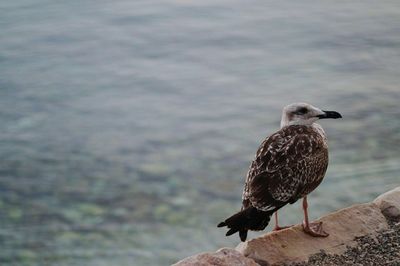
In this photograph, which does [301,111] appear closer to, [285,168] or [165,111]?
[285,168]

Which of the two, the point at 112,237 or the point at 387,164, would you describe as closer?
the point at 112,237

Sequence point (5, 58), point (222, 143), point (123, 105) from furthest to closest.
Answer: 1. point (5, 58)
2. point (123, 105)
3. point (222, 143)

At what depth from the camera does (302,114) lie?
4148 millimetres

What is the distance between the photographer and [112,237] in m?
5.32

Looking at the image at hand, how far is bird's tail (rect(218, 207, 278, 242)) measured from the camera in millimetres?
3643

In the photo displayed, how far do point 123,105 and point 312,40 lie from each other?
3.45m

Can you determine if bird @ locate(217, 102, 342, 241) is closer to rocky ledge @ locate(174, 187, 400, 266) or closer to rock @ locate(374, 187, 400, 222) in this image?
rocky ledge @ locate(174, 187, 400, 266)

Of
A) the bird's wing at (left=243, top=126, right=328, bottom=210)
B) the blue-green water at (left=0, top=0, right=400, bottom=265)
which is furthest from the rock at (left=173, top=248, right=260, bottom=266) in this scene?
the blue-green water at (left=0, top=0, right=400, bottom=265)

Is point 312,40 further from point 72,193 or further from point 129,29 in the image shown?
point 72,193

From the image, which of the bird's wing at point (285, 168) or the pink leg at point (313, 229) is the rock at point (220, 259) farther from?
the pink leg at point (313, 229)

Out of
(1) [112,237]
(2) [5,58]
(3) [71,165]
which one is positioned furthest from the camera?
(2) [5,58]

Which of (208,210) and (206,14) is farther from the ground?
(206,14)

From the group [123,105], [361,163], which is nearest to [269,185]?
[361,163]

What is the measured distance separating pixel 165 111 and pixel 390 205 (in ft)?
13.3
